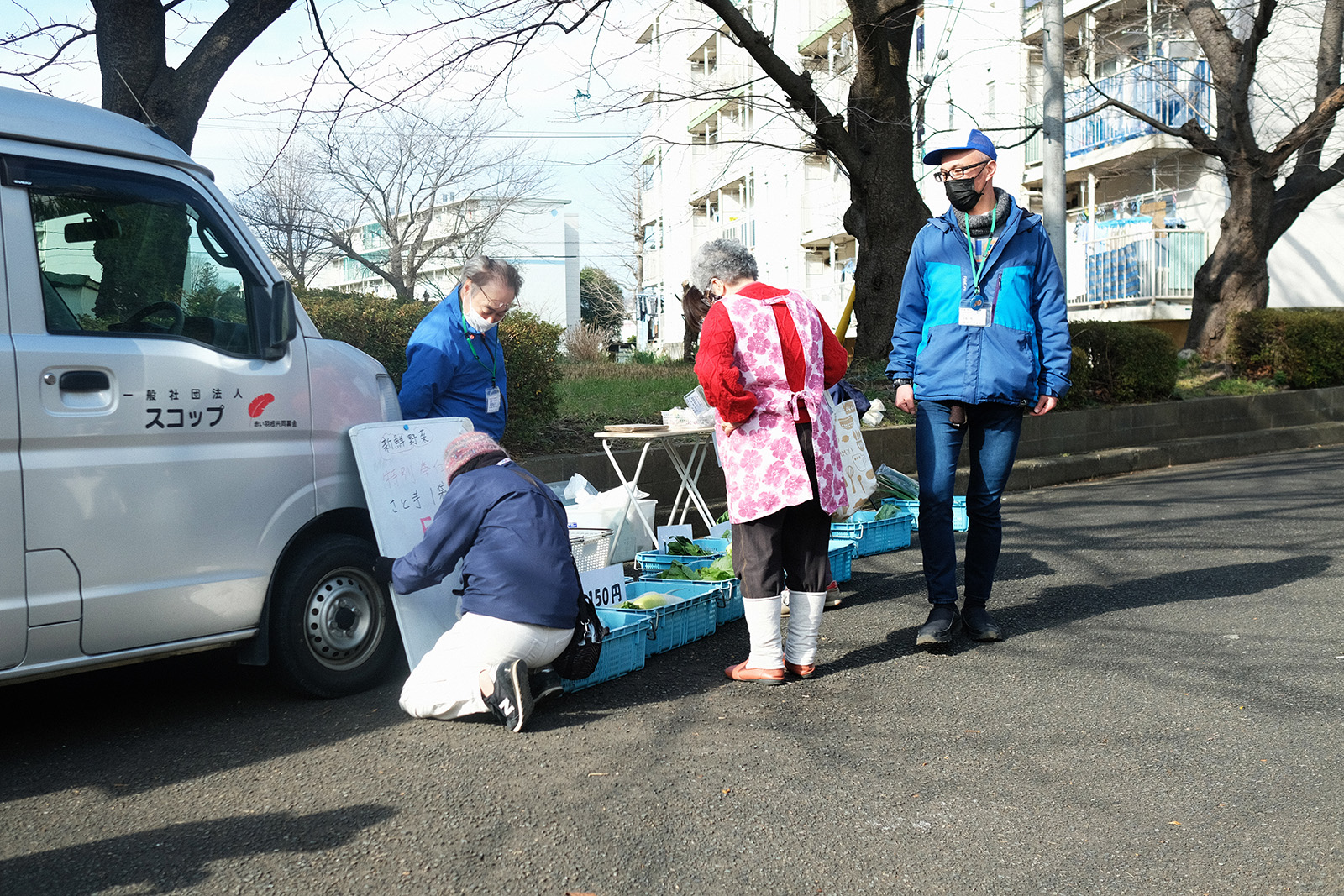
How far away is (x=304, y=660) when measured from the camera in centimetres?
423

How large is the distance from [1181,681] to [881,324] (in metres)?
8.12

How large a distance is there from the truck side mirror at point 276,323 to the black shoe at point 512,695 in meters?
1.51

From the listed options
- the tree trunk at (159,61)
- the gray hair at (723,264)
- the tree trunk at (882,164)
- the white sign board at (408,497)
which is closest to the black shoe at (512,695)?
the white sign board at (408,497)

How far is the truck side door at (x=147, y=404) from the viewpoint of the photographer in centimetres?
349

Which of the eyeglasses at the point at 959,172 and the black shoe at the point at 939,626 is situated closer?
the eyeglasses at the point at 959,172

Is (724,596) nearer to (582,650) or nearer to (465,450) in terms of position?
(582,650)

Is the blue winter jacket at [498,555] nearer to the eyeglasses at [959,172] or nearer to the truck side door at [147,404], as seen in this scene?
the truck side door at [147,404]

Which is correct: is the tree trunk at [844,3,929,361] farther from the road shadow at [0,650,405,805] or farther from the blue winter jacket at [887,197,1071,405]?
the road shadow at [0,650,405,805]

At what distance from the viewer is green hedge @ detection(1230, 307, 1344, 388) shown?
1405 centimetres

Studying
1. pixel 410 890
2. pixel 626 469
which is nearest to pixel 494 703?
pixel 410 890

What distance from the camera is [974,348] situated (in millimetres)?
4754

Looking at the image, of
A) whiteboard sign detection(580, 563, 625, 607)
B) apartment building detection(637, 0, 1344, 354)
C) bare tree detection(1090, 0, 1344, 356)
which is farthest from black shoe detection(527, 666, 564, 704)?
bare tree detection(1090, 0, 1344, 356)

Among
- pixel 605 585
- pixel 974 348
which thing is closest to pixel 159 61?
pixel 605 585

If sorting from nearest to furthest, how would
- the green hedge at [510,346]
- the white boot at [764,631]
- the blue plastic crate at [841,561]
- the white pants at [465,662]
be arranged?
the white pants at [465,662]
the white boot at [764,631]
the blue plastic crate at [841,561]
the green hedge at [510,346]
